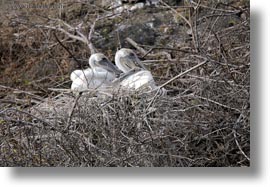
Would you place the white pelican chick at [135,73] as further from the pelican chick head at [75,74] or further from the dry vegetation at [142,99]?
the pelican chick head at [75,74]

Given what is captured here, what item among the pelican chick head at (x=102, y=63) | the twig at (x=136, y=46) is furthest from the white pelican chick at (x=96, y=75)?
the twig at (x=136, y=46)

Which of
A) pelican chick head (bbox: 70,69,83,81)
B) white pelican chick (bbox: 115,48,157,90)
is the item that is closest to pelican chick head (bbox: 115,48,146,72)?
white pelican chick (bbox: 115,48,157,90)

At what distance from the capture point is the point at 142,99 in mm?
3537

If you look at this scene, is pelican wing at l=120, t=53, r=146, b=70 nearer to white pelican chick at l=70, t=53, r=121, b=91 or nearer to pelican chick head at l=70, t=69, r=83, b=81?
white pelican chick at l=70, t=53, r=121, b=91

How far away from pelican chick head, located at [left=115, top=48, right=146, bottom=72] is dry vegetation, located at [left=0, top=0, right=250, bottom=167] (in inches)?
2.0

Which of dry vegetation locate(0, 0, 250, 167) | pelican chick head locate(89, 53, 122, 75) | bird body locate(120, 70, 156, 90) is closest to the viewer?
dry vegetation locate(0, 0, 250, 167)

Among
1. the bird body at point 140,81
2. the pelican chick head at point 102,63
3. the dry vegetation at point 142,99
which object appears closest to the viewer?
the dry vegetation at point 142,99

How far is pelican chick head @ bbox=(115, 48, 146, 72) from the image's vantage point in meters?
3.69

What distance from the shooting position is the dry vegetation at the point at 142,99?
3479 millimetres

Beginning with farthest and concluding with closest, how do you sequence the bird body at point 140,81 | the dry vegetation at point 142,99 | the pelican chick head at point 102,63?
the pelican chick head at point 102,63 → the bird body at point 140,81 → the dry vegetation at point 142,99

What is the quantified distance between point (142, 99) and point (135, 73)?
6.4 inches

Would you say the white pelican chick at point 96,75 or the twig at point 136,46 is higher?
the twig at point 136,46

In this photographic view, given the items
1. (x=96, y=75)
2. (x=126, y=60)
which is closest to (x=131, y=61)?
(x=126, y=60)

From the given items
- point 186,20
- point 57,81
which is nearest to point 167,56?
point 186,20
